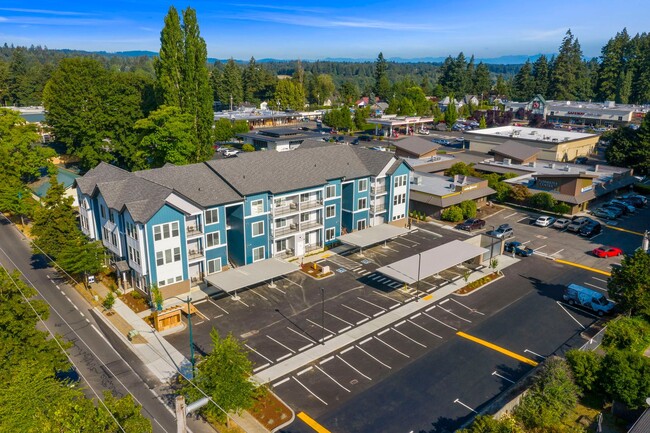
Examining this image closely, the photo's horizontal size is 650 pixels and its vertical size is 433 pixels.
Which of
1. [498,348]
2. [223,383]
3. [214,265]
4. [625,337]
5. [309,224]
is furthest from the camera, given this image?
[309,224]

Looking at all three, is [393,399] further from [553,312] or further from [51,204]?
[51,204]

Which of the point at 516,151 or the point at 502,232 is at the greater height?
the point at 516,151

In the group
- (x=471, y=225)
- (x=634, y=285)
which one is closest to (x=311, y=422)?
(x=634, y=285)

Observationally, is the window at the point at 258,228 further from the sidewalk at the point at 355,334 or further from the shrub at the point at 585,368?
the shrub at the point at 585,368

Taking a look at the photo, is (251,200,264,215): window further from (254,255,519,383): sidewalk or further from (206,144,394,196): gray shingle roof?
(254,255,519,383): sidewalk

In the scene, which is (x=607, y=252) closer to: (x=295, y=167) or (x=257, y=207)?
(x=295, y=167)
